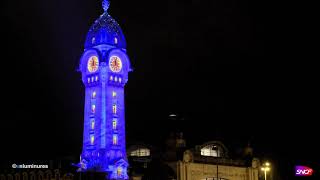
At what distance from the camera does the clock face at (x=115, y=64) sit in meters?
119

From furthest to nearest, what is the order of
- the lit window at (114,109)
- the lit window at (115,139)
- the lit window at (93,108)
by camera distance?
the lit window at (114,109), the lit window at (93,108), the lit window at (115,139)

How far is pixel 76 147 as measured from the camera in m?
130

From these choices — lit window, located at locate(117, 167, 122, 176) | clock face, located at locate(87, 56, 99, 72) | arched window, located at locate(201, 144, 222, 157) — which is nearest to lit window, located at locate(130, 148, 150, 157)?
lit window, located at locate(117, 167, 122, 176)

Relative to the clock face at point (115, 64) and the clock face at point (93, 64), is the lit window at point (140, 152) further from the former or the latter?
the clock face at point (93, 64)

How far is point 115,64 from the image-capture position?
12019 cm

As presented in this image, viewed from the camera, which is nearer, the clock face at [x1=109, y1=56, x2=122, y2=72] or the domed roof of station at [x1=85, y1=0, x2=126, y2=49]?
the clock face at [x1=109, y1=56, x2=122, y2=72]

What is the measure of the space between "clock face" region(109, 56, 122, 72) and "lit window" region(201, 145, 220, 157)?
21118 mm

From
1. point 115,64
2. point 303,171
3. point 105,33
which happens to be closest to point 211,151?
point 303,171

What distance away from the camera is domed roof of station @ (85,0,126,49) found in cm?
12019

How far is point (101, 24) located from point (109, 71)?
8.78m

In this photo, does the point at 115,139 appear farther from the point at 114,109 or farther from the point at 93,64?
the point at 93,64

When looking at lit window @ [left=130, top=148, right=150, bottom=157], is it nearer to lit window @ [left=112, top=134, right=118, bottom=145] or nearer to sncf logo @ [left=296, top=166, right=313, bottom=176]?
lit window @ [left=112, top=134, right=118, bottom=145]

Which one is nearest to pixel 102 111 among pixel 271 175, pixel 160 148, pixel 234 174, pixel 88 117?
pixel 88 117

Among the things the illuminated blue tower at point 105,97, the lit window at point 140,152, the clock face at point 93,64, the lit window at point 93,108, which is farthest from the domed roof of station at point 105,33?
the lit window at point 140,152
